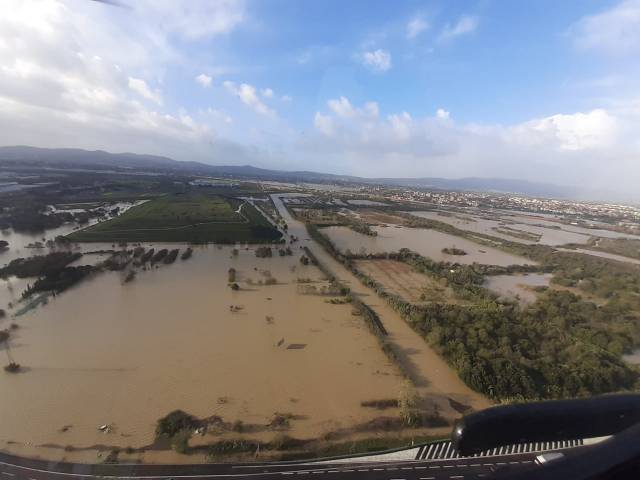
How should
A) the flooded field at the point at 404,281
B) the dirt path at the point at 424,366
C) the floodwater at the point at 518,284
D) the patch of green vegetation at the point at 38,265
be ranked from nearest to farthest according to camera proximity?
1. the dirt path at the point at 424,366
2. the patch of green vegetation at the point at 38,265
3. the flooded field at the point at 404,281
4. the floodwater at the point at 518,284

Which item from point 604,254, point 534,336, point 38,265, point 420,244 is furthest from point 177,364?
point 604,254

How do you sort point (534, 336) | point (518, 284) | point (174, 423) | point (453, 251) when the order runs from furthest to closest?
point (453, 251)
point (518, 284)
point (534, 336)
point (174, 423)

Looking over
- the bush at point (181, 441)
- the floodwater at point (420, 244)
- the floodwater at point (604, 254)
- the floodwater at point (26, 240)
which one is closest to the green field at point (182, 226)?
the floodwater at point (26, 240)

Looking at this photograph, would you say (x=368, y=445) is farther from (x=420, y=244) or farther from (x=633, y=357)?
(x=420, y=244)

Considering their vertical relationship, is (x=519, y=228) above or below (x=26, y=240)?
above

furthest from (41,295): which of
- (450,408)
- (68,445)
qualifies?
(450,408)

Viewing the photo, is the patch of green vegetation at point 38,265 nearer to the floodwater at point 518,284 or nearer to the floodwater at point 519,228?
the floodwater at point 518,284
